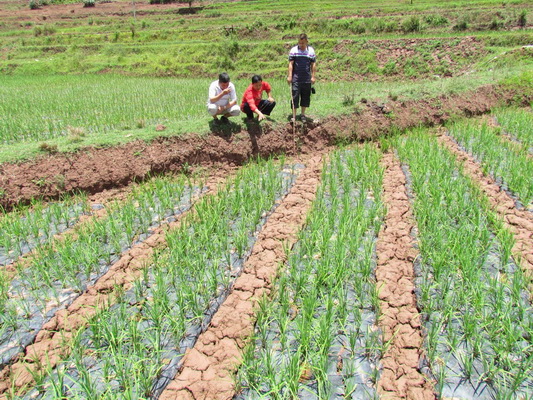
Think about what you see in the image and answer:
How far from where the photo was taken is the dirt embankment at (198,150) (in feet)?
14.3

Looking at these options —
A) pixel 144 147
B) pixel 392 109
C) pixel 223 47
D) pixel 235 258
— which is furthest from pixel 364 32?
pixel 235 258

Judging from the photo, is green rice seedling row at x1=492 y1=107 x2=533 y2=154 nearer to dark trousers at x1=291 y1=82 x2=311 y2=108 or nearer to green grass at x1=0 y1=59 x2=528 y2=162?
green grass at x1=0 y1=59 x2=528 y2=162

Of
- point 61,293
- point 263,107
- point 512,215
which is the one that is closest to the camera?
point 61,293

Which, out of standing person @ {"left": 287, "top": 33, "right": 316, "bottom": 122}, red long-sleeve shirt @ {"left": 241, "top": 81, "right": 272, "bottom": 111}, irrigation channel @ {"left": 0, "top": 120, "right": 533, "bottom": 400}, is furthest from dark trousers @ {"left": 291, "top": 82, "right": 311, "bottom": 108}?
irrigation channel @ {"left": 0, "top": 120, "right": 533, "bottom": 400}

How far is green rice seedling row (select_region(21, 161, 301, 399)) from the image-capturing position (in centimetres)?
203

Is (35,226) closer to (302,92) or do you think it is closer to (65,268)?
(65,268)

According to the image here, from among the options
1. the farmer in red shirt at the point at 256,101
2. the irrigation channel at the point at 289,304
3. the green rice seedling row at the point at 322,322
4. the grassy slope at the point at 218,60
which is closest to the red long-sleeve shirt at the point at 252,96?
the farmer in red shirt at the point at 256,101

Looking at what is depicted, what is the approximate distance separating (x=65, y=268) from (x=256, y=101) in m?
3.24

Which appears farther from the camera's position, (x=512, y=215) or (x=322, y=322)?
(x=512, y=215)

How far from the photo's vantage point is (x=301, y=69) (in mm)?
5250

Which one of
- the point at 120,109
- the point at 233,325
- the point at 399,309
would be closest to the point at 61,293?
the point at 233,325

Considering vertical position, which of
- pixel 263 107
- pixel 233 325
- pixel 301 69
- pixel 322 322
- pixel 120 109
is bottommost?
pixel 233 325

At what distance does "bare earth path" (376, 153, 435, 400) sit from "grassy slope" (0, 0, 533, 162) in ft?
9.14

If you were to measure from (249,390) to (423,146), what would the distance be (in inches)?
154
